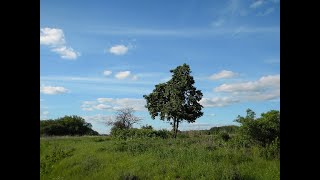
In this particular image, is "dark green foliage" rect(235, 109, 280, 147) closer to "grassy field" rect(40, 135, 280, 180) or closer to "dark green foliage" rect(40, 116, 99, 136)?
"grassy field" rect(40, 135, 280, 180)

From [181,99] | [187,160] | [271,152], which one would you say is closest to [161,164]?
→ [187,160]

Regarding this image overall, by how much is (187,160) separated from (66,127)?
22.3m

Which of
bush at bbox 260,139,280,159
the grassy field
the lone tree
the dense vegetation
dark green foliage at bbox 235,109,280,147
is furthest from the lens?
the lone tree

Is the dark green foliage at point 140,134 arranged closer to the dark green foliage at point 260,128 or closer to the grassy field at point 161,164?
the grassy field at point 161,164

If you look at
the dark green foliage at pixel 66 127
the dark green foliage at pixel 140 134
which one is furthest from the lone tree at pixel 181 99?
the dark green foliage at pixel 66 127

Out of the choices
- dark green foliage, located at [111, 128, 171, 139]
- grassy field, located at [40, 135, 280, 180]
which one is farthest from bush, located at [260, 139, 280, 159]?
dark green foliage, located at [111, 128, 171, 139]

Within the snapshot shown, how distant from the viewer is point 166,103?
2814cm

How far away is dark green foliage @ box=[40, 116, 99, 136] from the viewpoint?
29922 millimetres

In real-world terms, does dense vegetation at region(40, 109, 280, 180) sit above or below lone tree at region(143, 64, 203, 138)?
below

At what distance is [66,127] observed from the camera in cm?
3172

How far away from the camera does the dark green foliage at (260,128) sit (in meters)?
13.2
